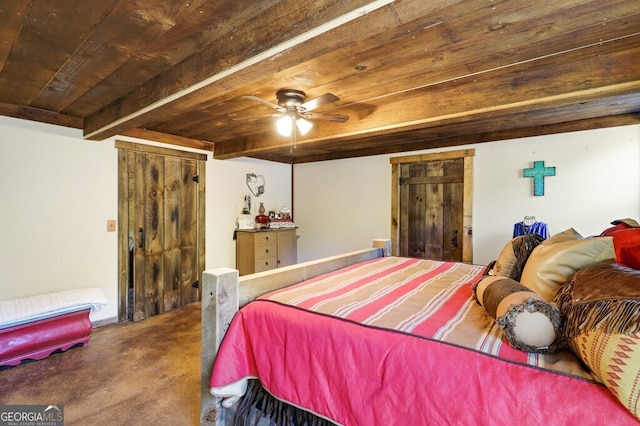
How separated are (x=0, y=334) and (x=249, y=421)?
216cm

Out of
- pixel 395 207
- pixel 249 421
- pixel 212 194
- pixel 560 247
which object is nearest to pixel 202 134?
pixel 212 194

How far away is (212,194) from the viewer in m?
4.07

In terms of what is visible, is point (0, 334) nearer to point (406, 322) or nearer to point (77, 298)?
point (77, 298)

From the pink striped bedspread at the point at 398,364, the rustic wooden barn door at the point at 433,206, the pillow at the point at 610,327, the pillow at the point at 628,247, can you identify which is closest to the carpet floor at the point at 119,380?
the pink striped bedspread at the point at 398,364

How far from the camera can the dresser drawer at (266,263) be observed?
4.11 m

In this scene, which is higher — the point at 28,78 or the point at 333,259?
the point at 28,78

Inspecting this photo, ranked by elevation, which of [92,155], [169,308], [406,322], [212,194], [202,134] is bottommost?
[169,308]

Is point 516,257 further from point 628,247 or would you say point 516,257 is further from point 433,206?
point 433,206

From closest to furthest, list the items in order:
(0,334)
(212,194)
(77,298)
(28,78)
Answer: (28,78)
(0,334)
(77,298)
(212,194)

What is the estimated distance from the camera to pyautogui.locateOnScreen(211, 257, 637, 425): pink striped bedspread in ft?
2.89

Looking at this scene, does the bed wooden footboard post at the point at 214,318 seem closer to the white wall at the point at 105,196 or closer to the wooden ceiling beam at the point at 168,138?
the white wall at the point at 105,196

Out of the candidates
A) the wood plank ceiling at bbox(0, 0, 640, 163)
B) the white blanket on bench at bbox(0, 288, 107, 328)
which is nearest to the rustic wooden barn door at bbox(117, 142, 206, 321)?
the white blanket on bench at bbox(0, 288, 107, 328)

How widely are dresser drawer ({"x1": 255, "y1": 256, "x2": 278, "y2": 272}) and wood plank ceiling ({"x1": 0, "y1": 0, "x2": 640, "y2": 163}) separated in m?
2.10

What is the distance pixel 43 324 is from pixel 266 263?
2361 mm
